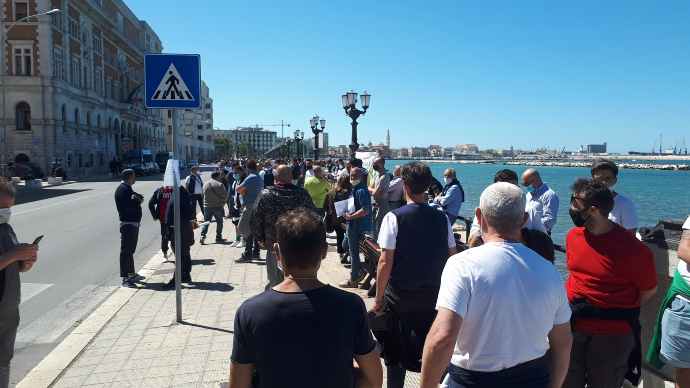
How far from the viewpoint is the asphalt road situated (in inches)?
254

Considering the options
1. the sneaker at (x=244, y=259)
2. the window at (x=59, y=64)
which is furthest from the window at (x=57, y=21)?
the sneaker at (x=244, y=259)

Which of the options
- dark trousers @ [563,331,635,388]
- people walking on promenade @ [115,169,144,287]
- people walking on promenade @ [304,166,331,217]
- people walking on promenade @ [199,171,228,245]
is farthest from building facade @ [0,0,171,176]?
dark trousers @ [563,331,635,388]

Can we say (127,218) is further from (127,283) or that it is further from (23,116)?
(23,116)

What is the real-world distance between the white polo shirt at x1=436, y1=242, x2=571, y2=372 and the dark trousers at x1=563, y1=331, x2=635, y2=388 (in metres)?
1.16

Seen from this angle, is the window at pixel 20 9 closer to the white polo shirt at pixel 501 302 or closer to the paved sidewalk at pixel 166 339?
the paved sidewalk at pixel 166 339

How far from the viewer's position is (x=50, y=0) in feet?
161

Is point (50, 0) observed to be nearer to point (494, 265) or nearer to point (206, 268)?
point (206, 268)

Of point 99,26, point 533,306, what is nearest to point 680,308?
point 533,306

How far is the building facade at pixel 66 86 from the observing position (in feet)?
157

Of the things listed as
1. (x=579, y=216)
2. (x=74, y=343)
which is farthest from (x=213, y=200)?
(x=579, y=216)

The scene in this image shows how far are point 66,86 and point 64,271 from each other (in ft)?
160

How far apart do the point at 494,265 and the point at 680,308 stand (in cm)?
186

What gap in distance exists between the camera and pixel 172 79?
20.9 ft

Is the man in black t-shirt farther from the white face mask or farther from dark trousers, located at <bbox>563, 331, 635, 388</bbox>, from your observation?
the white face mask
